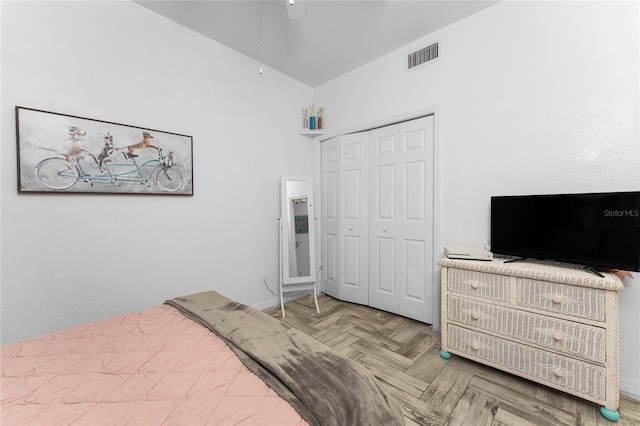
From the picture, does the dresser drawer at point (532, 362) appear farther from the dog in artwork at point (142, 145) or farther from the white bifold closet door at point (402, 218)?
the dog in artwork at point (142, 145)

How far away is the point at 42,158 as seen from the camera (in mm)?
1753

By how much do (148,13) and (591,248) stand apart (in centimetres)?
389

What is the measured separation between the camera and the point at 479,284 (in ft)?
6.30

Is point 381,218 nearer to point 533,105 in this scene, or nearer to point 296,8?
point 533,105

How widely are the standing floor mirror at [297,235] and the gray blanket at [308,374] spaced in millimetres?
1658

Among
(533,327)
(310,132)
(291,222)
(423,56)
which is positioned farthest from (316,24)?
(533,327)

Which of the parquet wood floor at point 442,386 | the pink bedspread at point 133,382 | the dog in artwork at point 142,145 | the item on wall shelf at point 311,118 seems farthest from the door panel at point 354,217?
the pink bedspread at point 133,382

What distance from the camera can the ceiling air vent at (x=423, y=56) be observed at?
8.31 ft

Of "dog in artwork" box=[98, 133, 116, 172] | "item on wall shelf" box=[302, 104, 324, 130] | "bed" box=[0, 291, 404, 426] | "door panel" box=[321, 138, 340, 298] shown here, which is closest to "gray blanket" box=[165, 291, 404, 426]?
"bed" box=[0, 291, 404, 426]

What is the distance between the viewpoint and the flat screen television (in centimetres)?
155

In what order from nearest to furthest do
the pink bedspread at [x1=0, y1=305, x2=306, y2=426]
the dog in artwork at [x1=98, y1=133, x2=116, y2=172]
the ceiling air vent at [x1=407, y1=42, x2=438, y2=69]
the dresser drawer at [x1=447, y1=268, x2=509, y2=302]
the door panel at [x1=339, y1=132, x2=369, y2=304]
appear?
the pink bedspread at [x1=0, y1=305, x2=306, y2=426] < the dresser drawer at [x1=447, y1=268, x2=509, y2=302] < the dog in artwork at [x1=98, y1=133, x2=116, y2=172] < the ceiling air vent at [x1=407, y1=42, x2=438, y2=69] < the door panel at [x1=339, y1=132, x2=369, y2=304]

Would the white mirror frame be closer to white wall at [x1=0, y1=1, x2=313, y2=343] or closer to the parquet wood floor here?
white wall at [x1=0, y1=1, x2=313, y2=343]

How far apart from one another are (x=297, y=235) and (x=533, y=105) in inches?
101

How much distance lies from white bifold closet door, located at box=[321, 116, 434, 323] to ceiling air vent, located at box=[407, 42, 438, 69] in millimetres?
591
